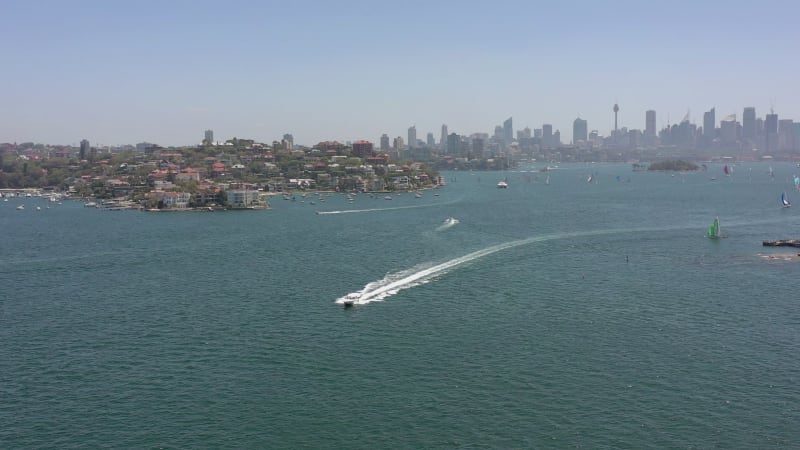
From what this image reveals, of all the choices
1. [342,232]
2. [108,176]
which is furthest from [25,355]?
[108,176]

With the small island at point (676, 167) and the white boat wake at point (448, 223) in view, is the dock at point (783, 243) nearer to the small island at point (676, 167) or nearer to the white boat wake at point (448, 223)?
the white boat wake at point (448, 223)

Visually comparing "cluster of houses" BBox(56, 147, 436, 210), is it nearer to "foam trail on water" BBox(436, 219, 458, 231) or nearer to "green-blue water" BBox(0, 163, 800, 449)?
"foam trail on water" BBox(436, 219, 458, 231)

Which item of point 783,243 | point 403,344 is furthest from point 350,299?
point 783,243

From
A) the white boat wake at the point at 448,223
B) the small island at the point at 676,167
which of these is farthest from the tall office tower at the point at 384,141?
the white boat wake at the point at 448,223

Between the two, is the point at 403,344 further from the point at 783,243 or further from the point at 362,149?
the point at 362,149

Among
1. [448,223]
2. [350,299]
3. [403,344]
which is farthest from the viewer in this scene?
[448,223]

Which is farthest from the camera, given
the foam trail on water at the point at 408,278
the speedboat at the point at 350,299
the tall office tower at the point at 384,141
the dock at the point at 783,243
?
the tall office tower at the point at 384,141

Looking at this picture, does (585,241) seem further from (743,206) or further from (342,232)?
(743,206)

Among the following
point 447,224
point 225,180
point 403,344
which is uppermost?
point 225,180
